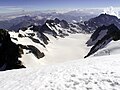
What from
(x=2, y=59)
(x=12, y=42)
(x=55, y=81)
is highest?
(x=55, y=81)

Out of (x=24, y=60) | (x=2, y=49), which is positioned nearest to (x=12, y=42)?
(x=2, y=49)

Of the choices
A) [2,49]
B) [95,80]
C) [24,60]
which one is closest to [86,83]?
[95,80]

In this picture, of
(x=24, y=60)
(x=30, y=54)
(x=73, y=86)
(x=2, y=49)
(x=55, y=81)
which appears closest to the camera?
(x=73, y=86)

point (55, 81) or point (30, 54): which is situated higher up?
point (55, 81)

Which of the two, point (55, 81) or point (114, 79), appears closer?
point (114, 79)

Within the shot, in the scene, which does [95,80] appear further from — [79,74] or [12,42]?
[12,42]

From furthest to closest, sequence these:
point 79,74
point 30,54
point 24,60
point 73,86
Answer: point 30,54
point 24,60
point 79,74
point 73,86

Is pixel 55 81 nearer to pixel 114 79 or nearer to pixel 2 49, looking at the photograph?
pixel 114 79
